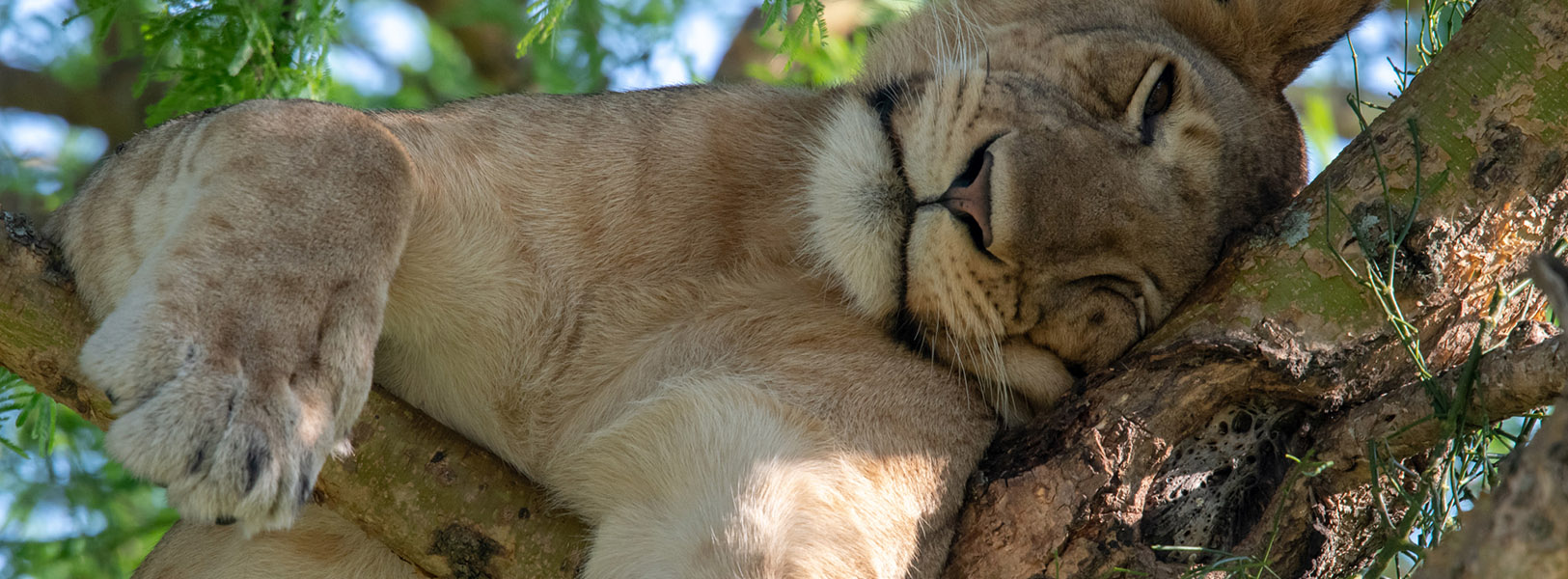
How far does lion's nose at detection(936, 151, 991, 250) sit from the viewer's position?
9.97 ft

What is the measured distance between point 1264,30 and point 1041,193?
4.43 feet

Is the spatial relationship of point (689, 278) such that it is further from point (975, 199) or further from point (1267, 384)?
point (1267, 384)

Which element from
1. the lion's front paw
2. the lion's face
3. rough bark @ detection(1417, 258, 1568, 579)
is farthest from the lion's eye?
the lion's front paw

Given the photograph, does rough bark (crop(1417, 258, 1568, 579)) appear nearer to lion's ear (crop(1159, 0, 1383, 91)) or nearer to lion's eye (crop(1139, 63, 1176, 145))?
lion's eye (crop(1139, 63, 1176, 145))

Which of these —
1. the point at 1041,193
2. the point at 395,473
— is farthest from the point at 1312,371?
the point at 395,473

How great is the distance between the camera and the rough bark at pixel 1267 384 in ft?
9.41

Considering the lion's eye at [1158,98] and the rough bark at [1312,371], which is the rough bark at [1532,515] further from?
the lion's eye at [1158,98]

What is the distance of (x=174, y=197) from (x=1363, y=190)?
2.87 m

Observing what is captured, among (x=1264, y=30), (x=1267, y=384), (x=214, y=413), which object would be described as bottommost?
(x=214, y=413)

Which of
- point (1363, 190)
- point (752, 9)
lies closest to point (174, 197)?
point (1363, 190)

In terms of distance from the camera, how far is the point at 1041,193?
9.93ft

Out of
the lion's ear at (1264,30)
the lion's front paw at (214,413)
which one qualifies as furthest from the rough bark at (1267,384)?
the lion's ear at (1264,30)

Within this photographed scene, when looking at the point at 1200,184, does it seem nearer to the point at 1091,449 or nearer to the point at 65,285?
the point at 1091,449

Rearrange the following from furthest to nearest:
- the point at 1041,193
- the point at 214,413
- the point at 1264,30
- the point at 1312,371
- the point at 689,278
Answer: the point at 1264,30, the point at 689,278, the point at 1041,193, the point at 1312,371, the point at 214,413
